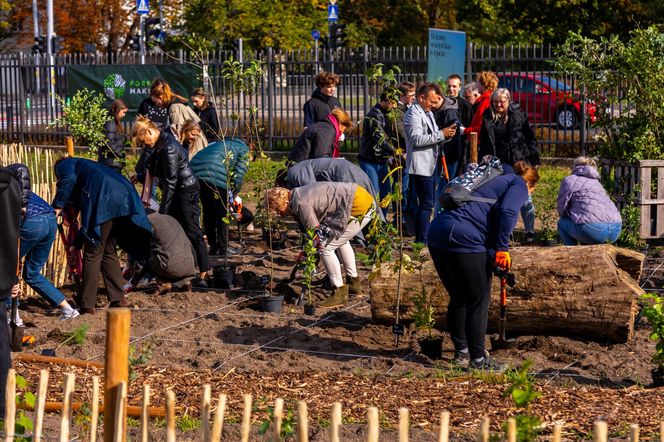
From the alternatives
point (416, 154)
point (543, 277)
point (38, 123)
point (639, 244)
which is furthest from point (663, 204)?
point (38, 123)

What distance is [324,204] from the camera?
895cm

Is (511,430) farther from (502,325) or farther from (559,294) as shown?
(559,294)

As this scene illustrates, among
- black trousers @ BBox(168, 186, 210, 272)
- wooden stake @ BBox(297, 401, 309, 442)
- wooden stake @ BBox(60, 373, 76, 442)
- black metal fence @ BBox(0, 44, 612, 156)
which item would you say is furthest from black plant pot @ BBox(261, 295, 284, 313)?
black metal fence @ BBox(0, 44, 612, 156)

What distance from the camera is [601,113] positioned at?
11.9 m

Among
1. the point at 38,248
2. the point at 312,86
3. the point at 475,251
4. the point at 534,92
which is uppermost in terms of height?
the point at 312,86

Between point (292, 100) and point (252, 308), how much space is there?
12.0 m

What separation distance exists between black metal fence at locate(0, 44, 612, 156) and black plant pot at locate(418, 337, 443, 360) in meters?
8.47

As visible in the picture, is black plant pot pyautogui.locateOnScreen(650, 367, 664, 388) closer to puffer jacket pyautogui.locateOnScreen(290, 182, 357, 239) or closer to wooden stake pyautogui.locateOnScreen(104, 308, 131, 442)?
puffer jacket pyautogui.locateOnScreen(290, 182, 357, 239)

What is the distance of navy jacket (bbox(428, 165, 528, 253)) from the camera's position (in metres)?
7.06

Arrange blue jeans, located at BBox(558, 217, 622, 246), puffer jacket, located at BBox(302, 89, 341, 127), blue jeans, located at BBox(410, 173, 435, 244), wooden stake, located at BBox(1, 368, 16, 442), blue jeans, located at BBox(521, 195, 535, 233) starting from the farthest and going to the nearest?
puffer jacket, located at BBox(302, 89, 341, 127) < blue jeans, located at BBox(521, 195, 535, 233) < blue jeans, located at BBox(410, 173, 435, 244) < blue jeans, located at BBox(558, 217, 622, 246) < wooden stake, located at BBox(1, 368, 16, 442)

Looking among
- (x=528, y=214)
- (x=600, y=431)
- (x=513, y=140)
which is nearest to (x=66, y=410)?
(x=600, y=431)

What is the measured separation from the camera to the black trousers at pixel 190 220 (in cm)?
1030

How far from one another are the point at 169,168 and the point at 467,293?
382cm

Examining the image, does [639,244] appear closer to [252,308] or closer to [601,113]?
[601,113]
